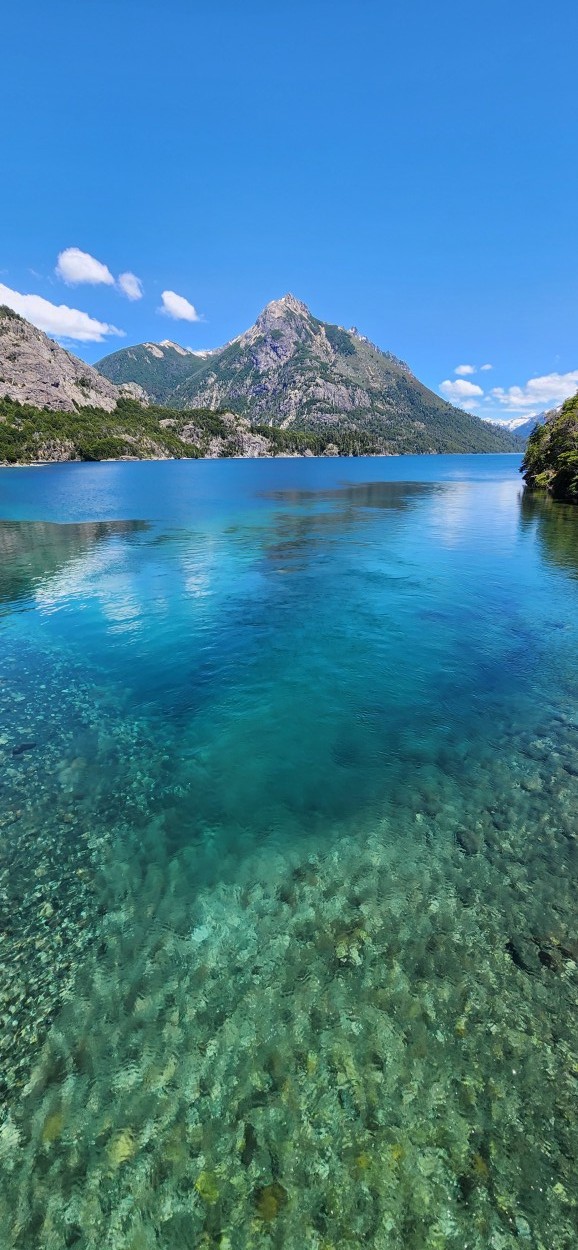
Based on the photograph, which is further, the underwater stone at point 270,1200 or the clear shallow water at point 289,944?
the clear shallow water at point 289,944

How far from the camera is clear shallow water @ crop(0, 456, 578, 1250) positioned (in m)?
6.79

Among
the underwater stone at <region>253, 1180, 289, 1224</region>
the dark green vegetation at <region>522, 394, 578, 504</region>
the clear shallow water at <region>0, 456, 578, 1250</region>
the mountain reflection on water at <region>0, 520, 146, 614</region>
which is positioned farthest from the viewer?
the dark green vegetation at <region>522, 394, 578, 504</region>

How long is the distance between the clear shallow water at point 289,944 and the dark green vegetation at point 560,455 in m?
67.9

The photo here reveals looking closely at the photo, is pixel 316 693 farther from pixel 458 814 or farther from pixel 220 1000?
pixel 220 1000

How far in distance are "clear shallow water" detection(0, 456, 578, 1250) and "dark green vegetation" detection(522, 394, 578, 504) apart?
6793cm

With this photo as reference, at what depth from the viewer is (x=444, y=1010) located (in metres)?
8.91

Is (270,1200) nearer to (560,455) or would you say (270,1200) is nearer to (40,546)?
(40,546)

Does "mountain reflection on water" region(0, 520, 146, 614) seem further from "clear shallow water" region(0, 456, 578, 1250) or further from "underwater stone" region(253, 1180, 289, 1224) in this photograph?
"underwater stone" region(253, 1180, 289, 1224)

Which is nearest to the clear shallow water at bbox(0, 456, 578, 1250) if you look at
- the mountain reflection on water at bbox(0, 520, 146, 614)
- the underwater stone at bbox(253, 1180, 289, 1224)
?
the underwater stone at bbox(253, 1180, 289, 1224)

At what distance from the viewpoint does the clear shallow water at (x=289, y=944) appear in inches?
267

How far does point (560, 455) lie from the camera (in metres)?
84.2

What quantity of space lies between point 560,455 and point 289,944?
96.1 meters

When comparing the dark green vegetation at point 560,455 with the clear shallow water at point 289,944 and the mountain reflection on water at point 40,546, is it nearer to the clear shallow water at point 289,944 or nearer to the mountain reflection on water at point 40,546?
the clear shallow water at point 289,944

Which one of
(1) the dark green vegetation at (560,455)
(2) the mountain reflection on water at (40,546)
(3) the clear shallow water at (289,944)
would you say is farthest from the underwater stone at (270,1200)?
(1) the dark green vegetation at (560,455)
